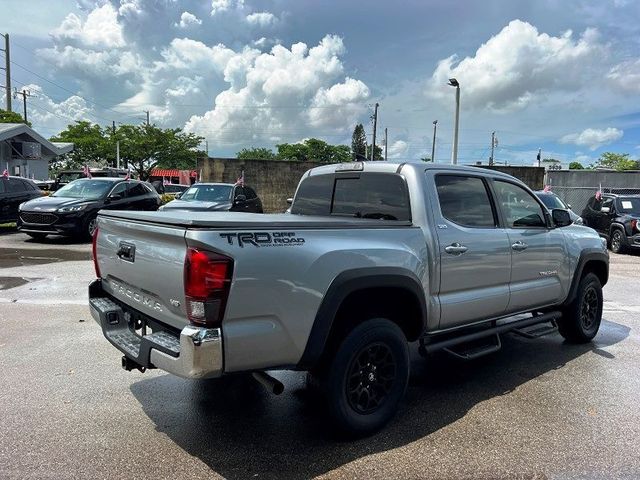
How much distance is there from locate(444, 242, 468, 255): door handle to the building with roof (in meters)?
28.9

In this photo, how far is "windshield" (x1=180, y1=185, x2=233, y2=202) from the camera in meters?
14.9

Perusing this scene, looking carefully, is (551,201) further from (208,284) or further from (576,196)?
(208,284)

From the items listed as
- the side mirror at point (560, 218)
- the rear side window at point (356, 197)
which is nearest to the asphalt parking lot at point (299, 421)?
the side mirror at point (560, 218)

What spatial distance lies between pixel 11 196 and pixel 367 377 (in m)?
14.5

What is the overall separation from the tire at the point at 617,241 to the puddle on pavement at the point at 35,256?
14.0 meters

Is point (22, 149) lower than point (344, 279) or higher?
higher

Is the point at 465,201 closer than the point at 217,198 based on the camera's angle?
Yes

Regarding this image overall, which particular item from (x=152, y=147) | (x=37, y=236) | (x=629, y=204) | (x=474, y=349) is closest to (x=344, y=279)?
(x=474, y=349)

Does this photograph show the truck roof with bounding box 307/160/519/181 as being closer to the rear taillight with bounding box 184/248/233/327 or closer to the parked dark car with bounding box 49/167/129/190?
the rear taillight with bounding box 184/248/233/327

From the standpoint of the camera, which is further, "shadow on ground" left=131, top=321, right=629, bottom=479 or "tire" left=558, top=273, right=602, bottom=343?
"tire" left=558, top=273, right=602, bottom=343

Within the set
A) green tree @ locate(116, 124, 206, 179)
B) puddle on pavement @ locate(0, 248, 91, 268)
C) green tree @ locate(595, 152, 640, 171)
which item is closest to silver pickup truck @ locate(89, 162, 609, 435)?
puddle on pavement @ locate(0, 248, 91, 268)

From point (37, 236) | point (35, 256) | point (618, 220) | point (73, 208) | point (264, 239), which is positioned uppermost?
point (264, 239)

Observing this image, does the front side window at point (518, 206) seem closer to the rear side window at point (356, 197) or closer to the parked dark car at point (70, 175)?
the rear side window at point (356, 197)

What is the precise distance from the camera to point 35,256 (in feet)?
36.4
